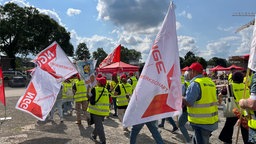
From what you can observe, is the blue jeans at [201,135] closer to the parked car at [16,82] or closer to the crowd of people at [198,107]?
the crowd of people at [198,107]

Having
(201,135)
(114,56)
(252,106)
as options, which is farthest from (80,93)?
(252,106)

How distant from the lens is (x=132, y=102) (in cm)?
477

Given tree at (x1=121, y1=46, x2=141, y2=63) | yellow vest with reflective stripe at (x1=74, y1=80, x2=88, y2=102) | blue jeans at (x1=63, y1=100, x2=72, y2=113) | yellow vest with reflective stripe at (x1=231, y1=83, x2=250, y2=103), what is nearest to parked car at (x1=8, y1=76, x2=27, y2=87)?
blue jeans at (x1=63, y1=100, x2=72, y2=113)

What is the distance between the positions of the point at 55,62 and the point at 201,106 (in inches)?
207

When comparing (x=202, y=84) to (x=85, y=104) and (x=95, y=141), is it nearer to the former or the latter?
(x=95, y=141)

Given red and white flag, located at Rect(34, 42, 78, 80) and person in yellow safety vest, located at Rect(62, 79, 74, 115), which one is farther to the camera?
person in yellow safety vest, located at Rect(62, 79, 74, 115)

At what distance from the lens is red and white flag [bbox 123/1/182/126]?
472cm

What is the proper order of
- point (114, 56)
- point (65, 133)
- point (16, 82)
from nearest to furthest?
point (65, 133)
point (114, 56)
point (16, 82)

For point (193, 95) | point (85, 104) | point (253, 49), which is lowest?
point (85, 104)

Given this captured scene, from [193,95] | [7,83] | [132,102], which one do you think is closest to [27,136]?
[132,102]

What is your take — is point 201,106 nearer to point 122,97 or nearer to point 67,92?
point 122,97

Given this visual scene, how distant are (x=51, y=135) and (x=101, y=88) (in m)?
2.45

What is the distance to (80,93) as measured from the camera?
10414mm

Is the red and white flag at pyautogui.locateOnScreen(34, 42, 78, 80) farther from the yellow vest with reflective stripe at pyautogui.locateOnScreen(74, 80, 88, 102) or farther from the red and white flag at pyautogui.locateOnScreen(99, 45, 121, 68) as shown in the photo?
the red and white flag at pyautogui.locateOnScreen(99, 45, 121, 68)
